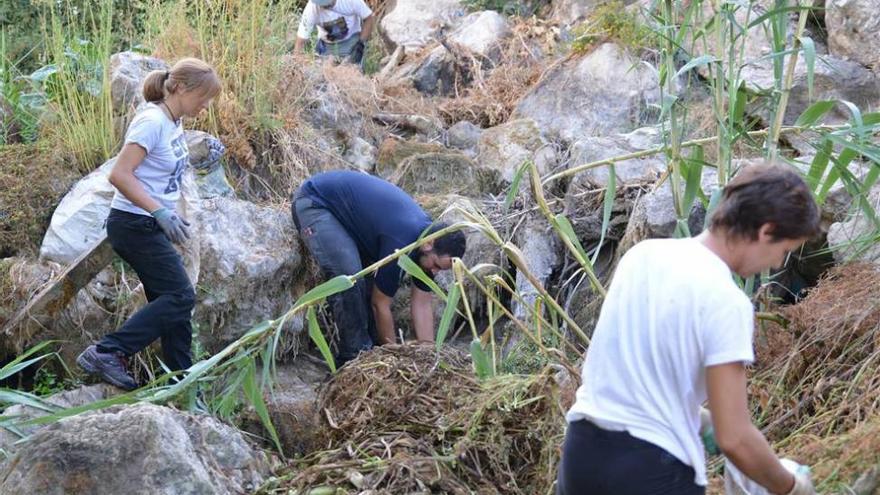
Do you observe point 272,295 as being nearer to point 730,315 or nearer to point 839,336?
point 839,336

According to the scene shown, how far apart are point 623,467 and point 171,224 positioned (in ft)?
9.83

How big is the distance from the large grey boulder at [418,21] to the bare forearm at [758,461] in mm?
7877

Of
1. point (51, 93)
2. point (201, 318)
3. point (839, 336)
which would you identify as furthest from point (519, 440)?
point (51, 93)

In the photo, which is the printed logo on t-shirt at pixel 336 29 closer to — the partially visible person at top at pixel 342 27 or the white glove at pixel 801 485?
the partially visible person at top at pixel 342 27

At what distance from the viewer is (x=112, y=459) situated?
3.59 m

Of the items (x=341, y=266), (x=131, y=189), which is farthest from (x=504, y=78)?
(x=131, y=189)

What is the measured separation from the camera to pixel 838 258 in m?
5.08

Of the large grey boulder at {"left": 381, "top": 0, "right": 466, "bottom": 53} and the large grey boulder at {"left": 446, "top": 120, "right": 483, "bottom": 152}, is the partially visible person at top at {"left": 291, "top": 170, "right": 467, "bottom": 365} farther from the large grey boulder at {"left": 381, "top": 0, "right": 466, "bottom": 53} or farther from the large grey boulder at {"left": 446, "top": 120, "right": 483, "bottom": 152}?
the large grey boulder at {"left": 381, "top": 0, "right": 466, "bottom": 53}

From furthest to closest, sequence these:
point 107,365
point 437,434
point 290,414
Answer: point 290,414 < point 107,365 < point 437,434

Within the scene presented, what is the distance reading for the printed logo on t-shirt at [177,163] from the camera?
499cm

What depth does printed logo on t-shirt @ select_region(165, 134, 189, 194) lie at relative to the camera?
16.4 feet

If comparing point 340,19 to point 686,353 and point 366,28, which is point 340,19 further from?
point 686,353

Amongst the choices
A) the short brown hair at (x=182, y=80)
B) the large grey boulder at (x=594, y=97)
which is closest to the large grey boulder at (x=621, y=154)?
the large grey boulder at (x=594, y=97)

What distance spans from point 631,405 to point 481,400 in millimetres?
1731
